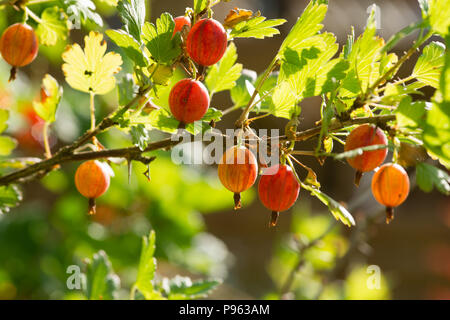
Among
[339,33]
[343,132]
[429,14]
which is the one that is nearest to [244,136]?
[343,132]

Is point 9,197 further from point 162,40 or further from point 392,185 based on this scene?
point 392,185

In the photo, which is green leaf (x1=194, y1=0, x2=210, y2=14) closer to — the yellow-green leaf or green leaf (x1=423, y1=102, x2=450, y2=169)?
the yellow-green leaf

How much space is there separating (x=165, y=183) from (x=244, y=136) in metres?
1.36

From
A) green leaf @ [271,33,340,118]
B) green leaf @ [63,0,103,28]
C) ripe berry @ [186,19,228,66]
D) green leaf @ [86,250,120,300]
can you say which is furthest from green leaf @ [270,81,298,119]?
green leaf @ [86,250,120,300]

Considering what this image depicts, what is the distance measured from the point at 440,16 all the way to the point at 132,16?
38 cm

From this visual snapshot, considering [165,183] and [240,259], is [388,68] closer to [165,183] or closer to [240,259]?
[165,183]

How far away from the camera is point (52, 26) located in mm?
823

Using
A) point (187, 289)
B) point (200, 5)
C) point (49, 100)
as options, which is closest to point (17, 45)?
point (49, 100)

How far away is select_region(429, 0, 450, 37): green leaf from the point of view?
52 cm

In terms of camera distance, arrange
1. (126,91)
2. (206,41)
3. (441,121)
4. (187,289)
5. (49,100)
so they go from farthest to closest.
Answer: (187,289) → (49,100) → (126,91) → (206,41) → (441,121)

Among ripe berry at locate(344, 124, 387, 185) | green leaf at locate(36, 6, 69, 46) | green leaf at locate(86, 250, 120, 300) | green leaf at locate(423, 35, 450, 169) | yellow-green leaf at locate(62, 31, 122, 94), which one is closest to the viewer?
green leaf at locate(423, 35, 450, 169)

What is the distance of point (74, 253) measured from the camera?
1861 mm

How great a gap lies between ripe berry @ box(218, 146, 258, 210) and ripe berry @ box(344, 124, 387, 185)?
0.13 meters

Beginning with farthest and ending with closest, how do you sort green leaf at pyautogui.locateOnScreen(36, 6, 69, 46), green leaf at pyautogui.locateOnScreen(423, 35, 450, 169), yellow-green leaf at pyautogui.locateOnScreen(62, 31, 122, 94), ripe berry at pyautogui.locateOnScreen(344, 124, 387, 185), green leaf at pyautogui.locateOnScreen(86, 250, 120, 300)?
green leaf at pyautogui.locateOnScreen(86, 250, 120, 300) → green leaf at pyautogui.locateOnScreen(36, 6, 69, 46) → yellow-green leaf at pyautogui.locateOnScreen(62, 31, 122, 94) → ripe berry at pyautogui.locateOnScreen(344, 124, 387, 185) → green leaf at pyautogui.locateOnScreen(423, 35, 450, 169)
